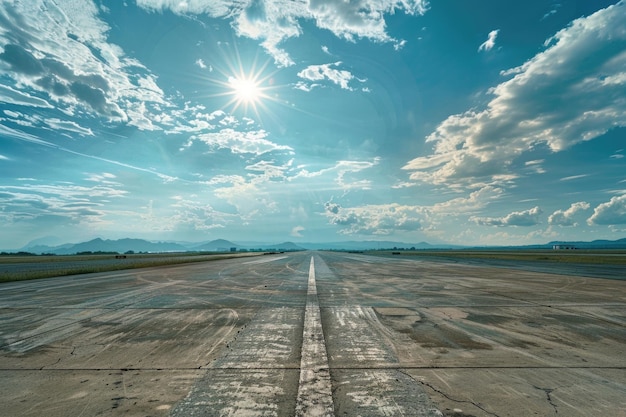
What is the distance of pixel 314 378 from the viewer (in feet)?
13.8

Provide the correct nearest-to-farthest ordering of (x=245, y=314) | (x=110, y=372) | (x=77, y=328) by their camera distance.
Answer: (x=110, y=372)
(x=77, y=328)
(x=245, y=314)

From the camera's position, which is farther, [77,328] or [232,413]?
[77,328]

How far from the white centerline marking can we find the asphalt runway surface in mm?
22

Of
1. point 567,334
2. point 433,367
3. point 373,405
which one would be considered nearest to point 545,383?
point 433,367

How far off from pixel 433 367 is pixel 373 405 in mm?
1726

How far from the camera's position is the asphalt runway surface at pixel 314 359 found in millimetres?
3570

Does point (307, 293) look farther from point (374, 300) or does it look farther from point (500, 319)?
point (500, 319)

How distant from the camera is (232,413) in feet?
10.8

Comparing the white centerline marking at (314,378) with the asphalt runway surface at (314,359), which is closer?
the white centerline marking at (314,378)

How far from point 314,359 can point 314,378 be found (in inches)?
29.9

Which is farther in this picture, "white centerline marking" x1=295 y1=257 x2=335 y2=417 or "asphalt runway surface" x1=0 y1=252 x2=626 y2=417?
"asphalt runway surface" x1=0 y1=252 x2=626 y2=417

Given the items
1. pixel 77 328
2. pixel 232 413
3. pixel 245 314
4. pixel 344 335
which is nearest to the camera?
pixel 232 413

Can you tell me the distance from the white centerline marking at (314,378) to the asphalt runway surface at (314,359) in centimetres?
2

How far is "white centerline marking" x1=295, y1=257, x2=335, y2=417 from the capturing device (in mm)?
3359
